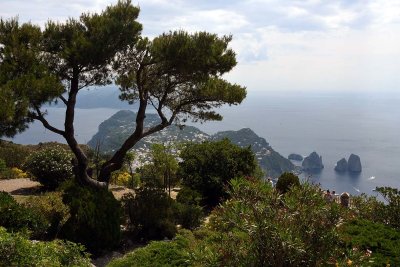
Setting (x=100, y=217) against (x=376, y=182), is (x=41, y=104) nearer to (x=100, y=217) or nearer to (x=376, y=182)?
(x=100, y=217)

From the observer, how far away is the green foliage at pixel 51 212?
10.4 meters

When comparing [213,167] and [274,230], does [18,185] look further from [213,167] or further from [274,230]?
[274,230]

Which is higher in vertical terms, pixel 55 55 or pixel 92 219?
pixel 55 55

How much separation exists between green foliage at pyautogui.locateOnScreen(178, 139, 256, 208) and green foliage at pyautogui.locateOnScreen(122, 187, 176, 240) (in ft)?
15.1

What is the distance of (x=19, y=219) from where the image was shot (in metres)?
9.43

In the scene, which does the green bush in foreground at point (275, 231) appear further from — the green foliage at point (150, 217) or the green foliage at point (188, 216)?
the green foliage at point (188, 216)

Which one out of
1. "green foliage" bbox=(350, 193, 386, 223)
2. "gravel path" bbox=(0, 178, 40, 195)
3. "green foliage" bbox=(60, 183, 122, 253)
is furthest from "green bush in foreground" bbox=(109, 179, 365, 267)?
"gravel path" bbox=(0, 178, 40, 195)

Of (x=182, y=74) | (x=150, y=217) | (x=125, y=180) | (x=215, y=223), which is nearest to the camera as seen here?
(x=215, y=223)

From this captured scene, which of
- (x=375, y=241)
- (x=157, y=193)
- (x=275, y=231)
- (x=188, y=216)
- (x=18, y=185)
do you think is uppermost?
(x=275, y=231)

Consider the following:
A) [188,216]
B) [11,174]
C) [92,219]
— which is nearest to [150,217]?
[188,216]

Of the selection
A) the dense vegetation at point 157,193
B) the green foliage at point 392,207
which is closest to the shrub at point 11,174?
the dense vegetation at point 157,193

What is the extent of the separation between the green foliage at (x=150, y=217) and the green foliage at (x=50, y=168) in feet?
20.8

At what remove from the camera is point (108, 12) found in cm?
1319

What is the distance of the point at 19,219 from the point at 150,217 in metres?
3.64
